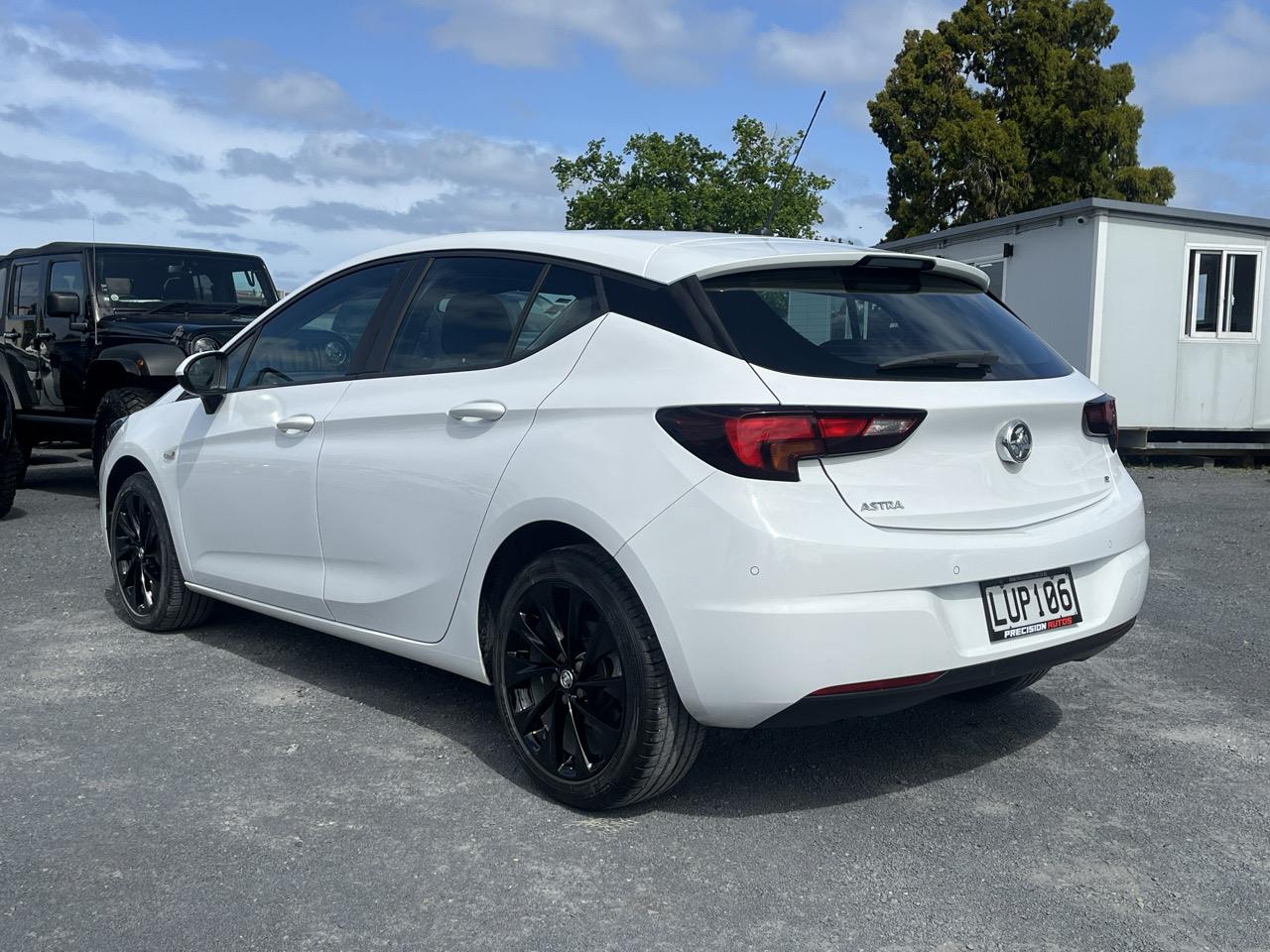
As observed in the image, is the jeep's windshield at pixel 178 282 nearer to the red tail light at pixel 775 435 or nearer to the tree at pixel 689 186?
the red tail light at pixel 775 435

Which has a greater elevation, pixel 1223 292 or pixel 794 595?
pixel 1223 292

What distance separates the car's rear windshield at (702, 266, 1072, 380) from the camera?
319cm

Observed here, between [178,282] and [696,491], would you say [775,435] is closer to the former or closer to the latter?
[696,491]

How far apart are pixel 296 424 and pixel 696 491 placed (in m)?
1.95

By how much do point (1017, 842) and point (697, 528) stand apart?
4.00 ft


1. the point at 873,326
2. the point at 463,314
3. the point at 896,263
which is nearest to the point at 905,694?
the point at 873,326

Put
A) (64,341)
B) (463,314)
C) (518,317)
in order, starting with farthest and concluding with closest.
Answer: (64,341) → (463,314) → (518,317)

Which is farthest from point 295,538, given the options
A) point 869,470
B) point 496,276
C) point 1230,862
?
point 1230,862

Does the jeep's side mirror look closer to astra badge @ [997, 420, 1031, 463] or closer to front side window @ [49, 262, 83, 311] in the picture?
astra badge @ [997, 420, 1031, 463]

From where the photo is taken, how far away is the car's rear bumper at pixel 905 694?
3.05 metres

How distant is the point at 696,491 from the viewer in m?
3.03

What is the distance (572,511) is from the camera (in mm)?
3301

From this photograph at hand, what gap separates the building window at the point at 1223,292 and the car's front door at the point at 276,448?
1177cm

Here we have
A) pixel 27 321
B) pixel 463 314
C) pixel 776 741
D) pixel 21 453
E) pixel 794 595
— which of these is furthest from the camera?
pixel 27 321
